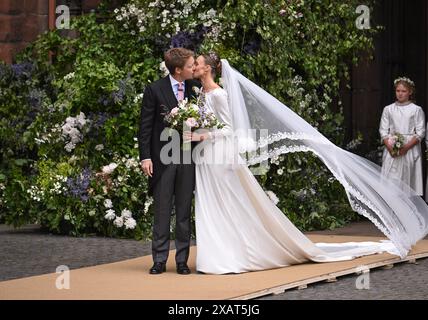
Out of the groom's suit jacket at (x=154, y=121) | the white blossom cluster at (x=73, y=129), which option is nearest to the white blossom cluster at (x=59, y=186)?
the white blossom cluster at (x=73, y=129)

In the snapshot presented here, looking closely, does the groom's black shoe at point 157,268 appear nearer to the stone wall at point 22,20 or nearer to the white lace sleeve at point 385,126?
the white lace sleeve at point 385,126

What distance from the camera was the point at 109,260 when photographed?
11.5 meters

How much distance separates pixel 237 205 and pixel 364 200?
1367 mm

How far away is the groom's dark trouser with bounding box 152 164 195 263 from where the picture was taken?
10.3 meters

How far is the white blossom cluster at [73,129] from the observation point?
13867 mm

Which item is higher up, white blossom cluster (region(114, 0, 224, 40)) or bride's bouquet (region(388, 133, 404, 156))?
white blossom cluster (region(114, 0, 224, 40))

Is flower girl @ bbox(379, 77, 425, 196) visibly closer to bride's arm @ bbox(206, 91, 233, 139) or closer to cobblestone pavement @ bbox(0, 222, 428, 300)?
cobblestone pavement @ bbox(0, 222, 428, 300)

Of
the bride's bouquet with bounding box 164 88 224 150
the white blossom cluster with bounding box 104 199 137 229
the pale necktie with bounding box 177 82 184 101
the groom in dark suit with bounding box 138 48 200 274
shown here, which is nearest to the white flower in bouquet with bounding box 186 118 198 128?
the bride's bouquet with bounding box 164 88 224 150

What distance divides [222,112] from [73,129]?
380 cm

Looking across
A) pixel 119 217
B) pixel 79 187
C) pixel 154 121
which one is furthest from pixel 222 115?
pixel 79 187

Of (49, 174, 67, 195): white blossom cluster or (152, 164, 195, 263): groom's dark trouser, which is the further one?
(49, 174, 67, 195): white blossom cluster
